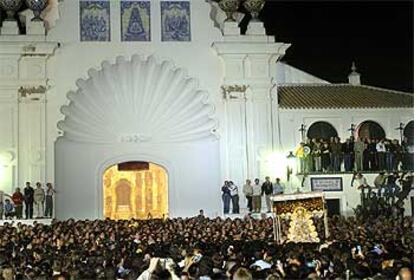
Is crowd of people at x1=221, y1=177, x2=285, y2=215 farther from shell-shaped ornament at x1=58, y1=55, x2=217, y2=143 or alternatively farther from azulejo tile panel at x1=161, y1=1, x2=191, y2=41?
azulejo tile panel at x1=161, y1=1, x2=191, y2=41

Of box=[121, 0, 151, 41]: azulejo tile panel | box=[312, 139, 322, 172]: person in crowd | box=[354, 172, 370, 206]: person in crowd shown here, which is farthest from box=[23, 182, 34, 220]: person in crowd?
box=[354, 172, 370, 206]: person in crowd

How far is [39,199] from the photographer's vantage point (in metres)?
30.2

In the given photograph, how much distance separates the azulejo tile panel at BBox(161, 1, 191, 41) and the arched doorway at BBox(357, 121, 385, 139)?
310 inches

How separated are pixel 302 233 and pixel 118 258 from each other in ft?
27.4

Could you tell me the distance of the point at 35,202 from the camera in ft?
99.2

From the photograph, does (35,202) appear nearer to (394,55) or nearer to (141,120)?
(141,120)

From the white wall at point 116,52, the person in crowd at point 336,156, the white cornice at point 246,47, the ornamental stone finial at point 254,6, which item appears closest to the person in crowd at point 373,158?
the person in crowd at point 336,156

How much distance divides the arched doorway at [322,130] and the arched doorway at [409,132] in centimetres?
305

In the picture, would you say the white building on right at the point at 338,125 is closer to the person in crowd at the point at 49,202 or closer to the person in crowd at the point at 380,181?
the person in crowd at the point at 380,181

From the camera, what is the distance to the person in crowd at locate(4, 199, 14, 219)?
97.5ft

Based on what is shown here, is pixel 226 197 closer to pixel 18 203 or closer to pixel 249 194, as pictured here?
pixel 249 194

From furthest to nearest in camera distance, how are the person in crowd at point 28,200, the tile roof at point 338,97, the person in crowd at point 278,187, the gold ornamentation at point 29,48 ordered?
the tile roof at point 338,97, the gold ornamentation at point 29,48, the person in crowd at point 278,187, the person in crowd at point 28,200

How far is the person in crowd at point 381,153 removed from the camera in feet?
106

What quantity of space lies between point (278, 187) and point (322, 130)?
12.1 feet
